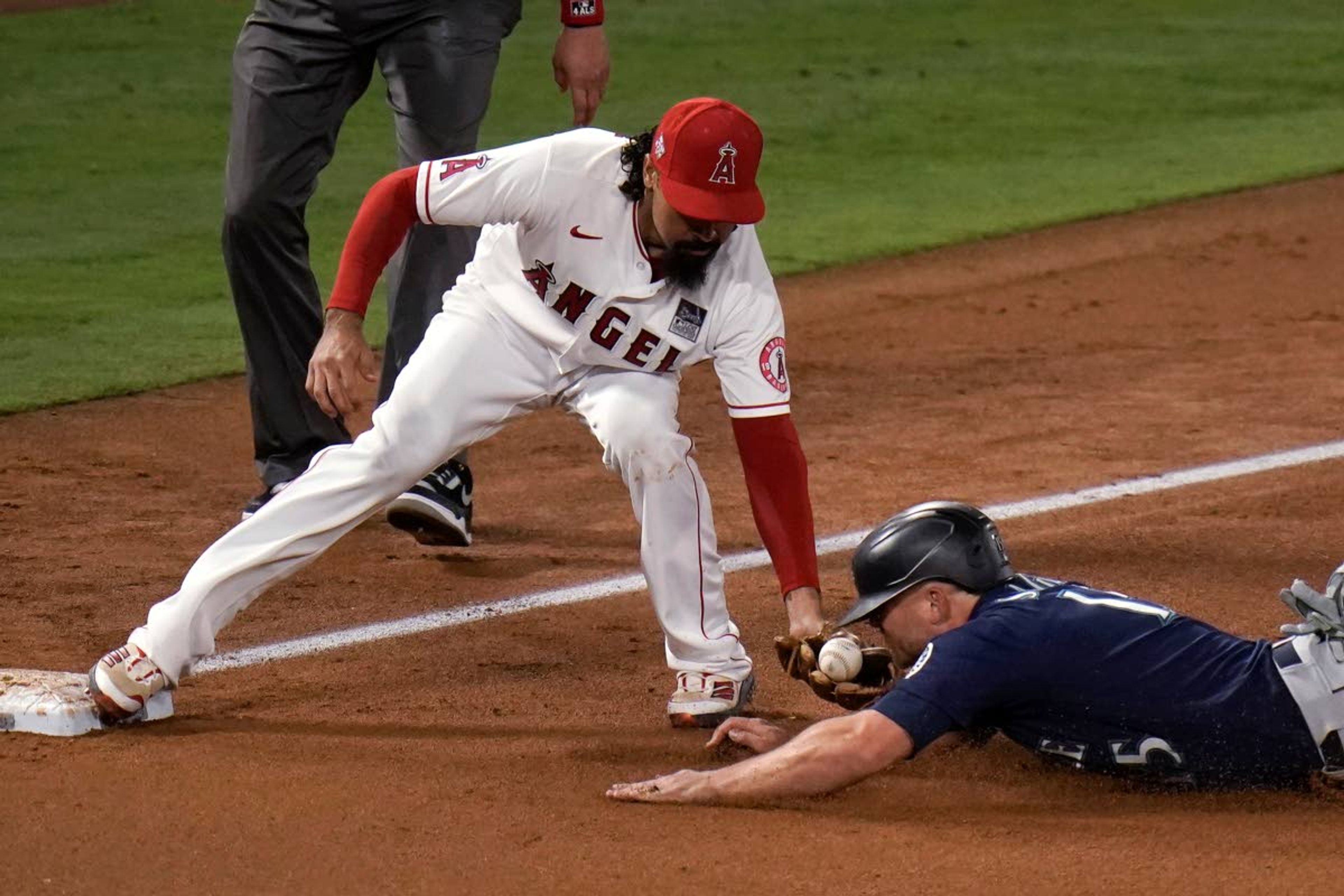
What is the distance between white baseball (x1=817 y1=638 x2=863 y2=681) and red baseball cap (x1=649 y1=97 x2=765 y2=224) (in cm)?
90

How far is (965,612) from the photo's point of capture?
168 inches

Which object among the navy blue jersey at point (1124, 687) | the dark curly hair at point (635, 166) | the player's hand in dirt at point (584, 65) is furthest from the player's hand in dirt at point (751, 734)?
the player's hand in dirt at point (584, 65)

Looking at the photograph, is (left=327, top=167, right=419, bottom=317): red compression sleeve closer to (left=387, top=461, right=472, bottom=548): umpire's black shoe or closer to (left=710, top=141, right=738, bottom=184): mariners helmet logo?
→ (left=710, top=141, right=738, bottom=184): mariners helmet logo

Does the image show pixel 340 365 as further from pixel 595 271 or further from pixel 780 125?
pixel 780 125

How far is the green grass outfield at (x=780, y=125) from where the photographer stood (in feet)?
29.6

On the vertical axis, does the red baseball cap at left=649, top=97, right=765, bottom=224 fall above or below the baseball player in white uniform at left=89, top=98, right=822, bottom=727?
above

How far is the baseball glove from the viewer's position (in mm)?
4402

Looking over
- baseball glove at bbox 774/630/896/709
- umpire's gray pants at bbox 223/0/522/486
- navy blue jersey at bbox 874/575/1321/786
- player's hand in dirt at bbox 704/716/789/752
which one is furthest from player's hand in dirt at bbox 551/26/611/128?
navy blue jersey at bbox 874/575/1321/786

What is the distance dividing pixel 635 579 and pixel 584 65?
57.3 inches

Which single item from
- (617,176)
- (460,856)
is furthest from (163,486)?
(460,856)

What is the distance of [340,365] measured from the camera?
451 cm

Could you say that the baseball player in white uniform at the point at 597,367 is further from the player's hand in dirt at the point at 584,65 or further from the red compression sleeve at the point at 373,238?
the player's hand in dirt at the point at 584,65

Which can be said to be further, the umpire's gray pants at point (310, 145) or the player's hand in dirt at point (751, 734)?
the umpire's gray pants at point (310, 145)

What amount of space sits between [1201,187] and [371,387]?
518 cm
